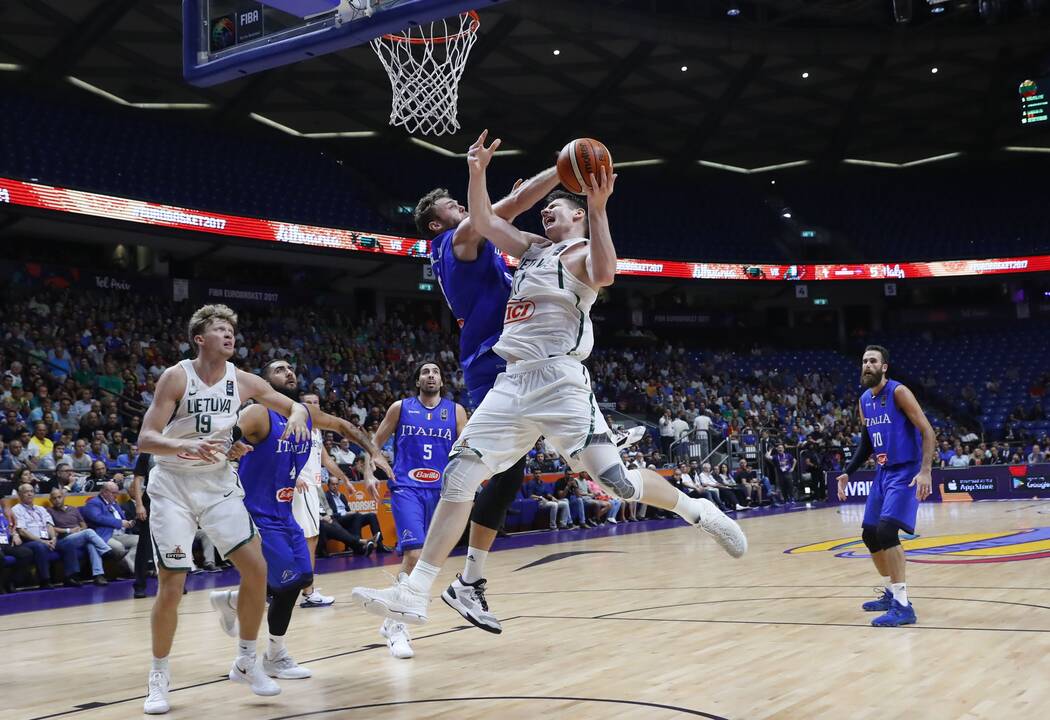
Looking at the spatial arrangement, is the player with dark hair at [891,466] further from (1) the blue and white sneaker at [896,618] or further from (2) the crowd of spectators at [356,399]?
(2) the crowd of spectators at [356,399]

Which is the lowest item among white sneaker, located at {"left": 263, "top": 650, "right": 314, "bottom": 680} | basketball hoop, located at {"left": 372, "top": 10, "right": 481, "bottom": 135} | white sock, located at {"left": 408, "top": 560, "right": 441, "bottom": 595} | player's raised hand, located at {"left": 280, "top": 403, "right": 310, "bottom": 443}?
white sneaker, located at {"left": 263, "top": 650, "right": 314, "bottom": 680}

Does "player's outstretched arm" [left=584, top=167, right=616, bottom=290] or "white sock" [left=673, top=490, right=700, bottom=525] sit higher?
"player's outstretched arm" [left=584, top=167, right=616, bottom=290]

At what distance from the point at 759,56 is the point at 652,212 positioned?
29.6 ft

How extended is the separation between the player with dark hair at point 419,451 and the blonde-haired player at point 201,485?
1966 millimetres

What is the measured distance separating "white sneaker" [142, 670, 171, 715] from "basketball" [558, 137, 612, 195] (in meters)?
3.04

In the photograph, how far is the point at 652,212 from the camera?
3553cm

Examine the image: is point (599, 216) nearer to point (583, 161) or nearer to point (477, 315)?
point (583, 161)

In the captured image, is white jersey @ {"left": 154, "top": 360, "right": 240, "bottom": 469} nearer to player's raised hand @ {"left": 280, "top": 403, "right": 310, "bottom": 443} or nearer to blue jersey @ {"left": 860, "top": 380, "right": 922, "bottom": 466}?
player's raised hand @ {"left": 280, "top": 403, "right": 310, "bottom": 443}

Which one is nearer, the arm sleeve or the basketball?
the basketball

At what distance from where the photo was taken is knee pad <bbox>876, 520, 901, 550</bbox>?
6906mm

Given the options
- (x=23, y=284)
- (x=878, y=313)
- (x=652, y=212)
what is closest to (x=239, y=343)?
(x=23, y=284)

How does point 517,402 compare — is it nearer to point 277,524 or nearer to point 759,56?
point 277,524

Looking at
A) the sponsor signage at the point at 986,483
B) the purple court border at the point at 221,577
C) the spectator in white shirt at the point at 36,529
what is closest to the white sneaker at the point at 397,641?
the purple court border at the point at 221,577

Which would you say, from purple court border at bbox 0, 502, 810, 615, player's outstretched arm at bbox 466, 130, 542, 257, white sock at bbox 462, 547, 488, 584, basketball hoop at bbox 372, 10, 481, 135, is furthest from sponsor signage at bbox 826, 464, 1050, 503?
player's outstretched arm at bbox 466, 130, 542, 257
